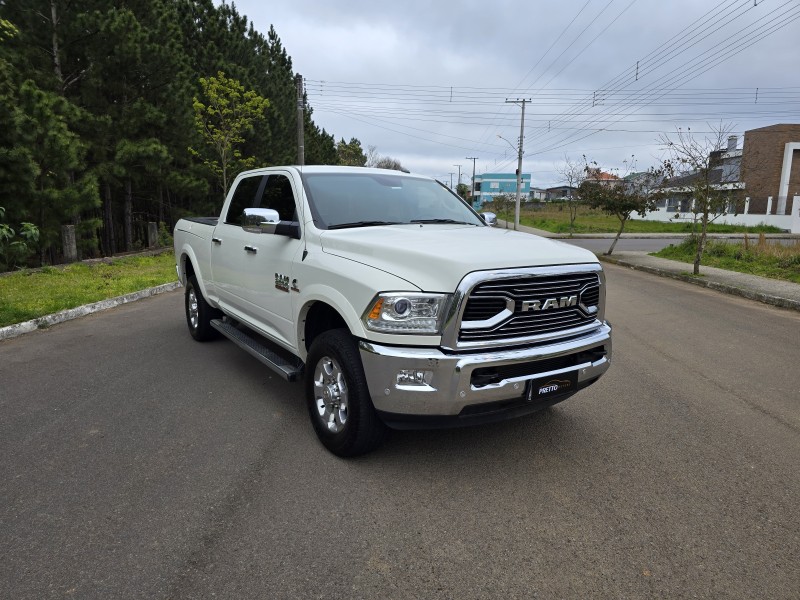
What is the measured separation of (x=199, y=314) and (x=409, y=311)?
4.25 m

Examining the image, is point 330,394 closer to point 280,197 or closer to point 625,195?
point 280,197

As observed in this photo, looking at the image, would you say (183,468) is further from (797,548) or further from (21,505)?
(797,548)

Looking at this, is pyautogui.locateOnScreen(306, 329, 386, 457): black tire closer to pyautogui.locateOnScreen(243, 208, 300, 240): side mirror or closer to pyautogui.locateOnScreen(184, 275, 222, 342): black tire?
pyautogui.locateOnScreen(243, 208, 300, 240): side mirror

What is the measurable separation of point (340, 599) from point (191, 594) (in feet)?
2.14

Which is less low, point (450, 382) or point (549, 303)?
point (549, 303)

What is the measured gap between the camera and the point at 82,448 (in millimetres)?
3838

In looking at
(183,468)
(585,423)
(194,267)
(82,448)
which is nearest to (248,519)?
(183,468)

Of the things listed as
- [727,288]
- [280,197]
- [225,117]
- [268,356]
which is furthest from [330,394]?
[225,117]

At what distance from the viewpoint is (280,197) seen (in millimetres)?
4914

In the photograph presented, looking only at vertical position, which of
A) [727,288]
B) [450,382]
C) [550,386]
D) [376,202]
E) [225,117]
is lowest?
[727,288]

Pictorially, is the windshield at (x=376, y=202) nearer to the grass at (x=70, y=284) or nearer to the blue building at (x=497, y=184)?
the grass at (x=70, y=284)

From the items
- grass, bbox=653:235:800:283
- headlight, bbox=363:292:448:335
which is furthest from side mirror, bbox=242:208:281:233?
grass, bbox=653:235:800:283

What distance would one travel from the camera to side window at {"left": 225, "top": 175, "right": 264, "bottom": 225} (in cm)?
545

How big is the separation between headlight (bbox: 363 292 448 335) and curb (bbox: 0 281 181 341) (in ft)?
20.1
